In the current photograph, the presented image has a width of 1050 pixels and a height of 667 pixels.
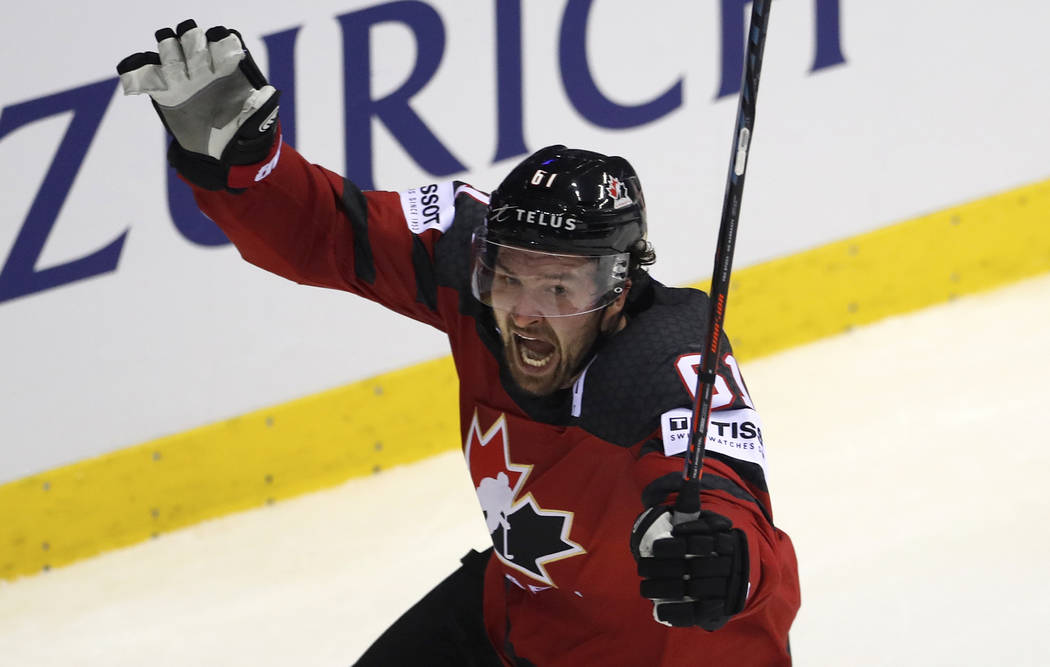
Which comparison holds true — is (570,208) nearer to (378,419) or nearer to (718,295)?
(718,295)

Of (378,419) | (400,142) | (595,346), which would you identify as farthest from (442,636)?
(400,142)

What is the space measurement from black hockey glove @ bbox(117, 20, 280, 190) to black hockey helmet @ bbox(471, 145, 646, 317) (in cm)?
38

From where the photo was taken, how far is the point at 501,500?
94.8 inches

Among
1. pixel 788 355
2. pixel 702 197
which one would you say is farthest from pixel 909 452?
pixel 702 197

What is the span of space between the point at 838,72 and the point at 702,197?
555mm

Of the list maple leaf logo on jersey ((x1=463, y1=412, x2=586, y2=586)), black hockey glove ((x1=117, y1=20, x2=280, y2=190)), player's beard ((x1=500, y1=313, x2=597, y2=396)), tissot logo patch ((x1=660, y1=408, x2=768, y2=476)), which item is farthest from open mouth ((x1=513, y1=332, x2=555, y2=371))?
black hockey glove ((x1=117, y1=20, x2=280, y2=190))

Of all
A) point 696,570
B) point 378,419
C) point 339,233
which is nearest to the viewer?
point 696,570

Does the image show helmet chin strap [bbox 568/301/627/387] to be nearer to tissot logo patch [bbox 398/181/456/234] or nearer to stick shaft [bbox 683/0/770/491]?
stick shaft [bbox 683/0/770/491]

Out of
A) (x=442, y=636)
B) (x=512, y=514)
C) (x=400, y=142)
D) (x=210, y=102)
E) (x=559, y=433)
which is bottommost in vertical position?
(x=442, y=636)

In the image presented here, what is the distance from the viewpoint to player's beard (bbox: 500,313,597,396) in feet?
7.64

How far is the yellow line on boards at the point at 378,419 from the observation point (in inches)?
162

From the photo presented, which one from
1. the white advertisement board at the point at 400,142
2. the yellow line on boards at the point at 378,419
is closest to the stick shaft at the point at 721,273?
the white advertisement board at the point at 400,142

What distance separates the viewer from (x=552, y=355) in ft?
7.70

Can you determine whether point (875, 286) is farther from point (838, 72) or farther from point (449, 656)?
point (449, 656)
